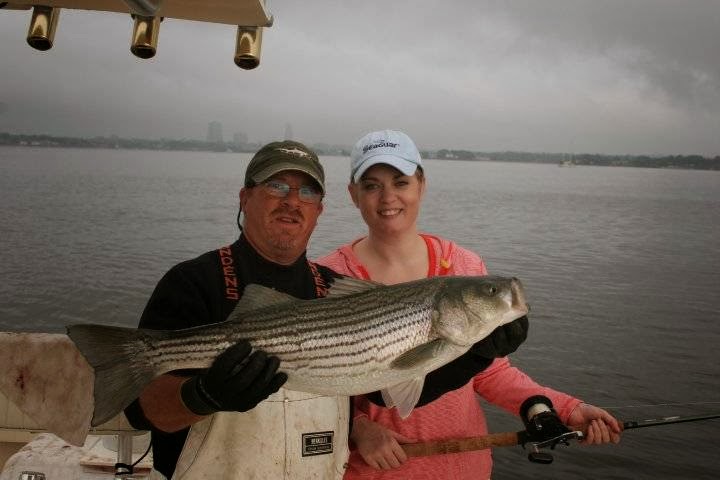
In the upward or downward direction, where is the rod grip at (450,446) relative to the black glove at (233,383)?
downward

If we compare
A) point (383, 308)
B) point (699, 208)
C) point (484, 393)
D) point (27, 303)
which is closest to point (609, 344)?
point (484, 393)

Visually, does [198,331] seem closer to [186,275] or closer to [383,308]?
[186,275]

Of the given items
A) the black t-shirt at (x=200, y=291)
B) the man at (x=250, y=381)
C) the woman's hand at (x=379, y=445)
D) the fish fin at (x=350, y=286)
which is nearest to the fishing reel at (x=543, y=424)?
the woman's hand at (x=379, y=445)

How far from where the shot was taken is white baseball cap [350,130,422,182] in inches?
170

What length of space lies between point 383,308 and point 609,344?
12752mm

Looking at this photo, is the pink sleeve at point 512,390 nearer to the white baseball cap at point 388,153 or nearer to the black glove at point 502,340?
the black glove at point 502,340

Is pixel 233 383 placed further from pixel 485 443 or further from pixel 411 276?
pixel 485 443

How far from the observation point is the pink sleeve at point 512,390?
4.36 meters

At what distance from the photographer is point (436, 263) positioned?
4457 millimetres

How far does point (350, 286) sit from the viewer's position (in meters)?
3.46

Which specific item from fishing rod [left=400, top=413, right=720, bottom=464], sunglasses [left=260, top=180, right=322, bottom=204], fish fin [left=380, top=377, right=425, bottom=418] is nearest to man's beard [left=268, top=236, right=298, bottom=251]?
sunglasses [left=260, top=180, right=322, bottom=204]

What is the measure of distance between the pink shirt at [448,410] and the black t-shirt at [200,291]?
768 millimetres

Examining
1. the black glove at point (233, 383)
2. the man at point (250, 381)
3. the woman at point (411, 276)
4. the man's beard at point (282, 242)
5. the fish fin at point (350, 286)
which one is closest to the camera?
the black glove at point (233, 383)

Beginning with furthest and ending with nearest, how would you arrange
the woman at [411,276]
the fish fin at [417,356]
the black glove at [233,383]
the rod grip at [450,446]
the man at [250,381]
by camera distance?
the woman at [411,276], the rod grip at [450,446], the fish fin at [417,356], the man at [250,381], the black glove at [233,383]
